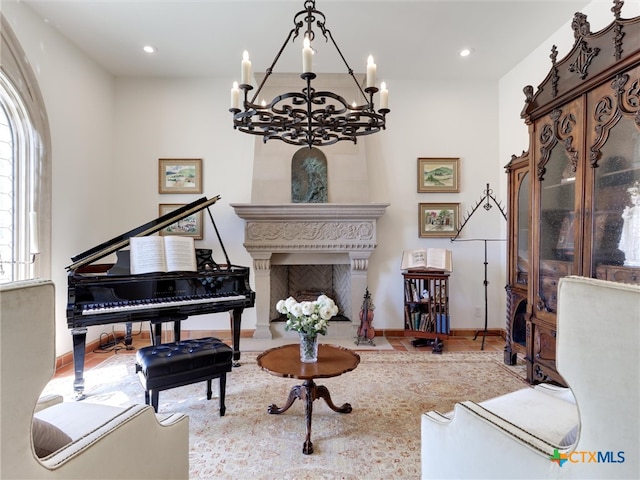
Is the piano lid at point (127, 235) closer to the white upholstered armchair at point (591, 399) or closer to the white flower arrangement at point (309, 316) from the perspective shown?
the white flower arrangement at point (309, 316)

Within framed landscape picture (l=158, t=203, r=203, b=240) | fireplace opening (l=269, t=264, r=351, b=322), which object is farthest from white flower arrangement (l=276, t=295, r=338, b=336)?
framed landscape picture (l=158, t=203, r=203, b=240)

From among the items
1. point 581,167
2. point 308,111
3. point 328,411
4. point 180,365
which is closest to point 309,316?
point 328,411

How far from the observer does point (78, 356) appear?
8.21 ft

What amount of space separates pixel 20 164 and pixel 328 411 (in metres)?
3.53

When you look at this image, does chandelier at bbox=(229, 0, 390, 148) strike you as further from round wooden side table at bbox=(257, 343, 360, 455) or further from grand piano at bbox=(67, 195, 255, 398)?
grand piano at bbox=(67, 195, 255, 398)

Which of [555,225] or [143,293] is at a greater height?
[555,225]

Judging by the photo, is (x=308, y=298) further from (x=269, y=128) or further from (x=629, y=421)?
(x=629, y=421)

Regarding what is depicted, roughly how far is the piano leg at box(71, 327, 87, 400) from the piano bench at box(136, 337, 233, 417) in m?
0.61

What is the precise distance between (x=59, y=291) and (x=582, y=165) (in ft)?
15.9

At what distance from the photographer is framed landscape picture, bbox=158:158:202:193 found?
13.9ft

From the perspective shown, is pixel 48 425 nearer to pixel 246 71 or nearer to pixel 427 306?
pixel 246 71

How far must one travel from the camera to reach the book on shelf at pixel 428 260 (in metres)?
3.76

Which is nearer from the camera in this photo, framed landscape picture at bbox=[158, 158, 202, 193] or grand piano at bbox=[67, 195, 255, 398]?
grand piano at bbox=[67, 195, 255, 398]

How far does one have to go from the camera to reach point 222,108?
167 inches
